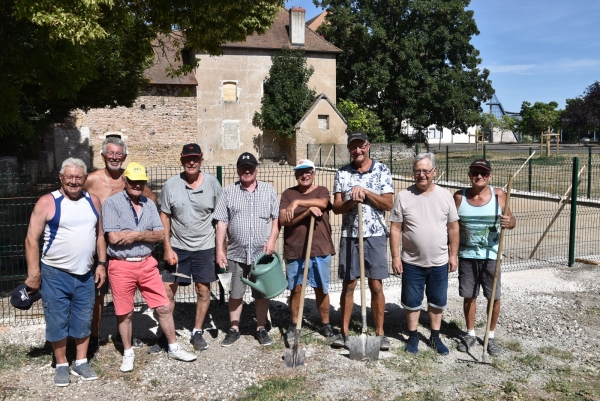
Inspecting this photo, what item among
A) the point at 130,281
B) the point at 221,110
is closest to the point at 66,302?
the point at 130,281

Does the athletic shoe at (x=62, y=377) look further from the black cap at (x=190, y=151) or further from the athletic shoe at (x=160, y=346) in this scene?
the black cap at (x=190, y=151)

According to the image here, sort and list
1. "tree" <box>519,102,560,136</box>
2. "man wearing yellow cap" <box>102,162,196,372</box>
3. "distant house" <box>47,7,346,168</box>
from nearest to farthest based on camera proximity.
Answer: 1. "man wearing yellow cap" <box>102,162,196,372</box>
2. "distant house" <box>47,7,346,168</box>
3. "tree" <box>519,102,560,136</box>

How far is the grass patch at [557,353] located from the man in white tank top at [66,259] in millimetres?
3975

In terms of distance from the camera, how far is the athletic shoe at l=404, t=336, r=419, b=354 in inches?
191

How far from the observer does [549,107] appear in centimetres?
7206

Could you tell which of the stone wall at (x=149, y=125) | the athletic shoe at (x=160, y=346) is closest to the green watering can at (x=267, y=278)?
the athletic shoe at (x=160, y=346)

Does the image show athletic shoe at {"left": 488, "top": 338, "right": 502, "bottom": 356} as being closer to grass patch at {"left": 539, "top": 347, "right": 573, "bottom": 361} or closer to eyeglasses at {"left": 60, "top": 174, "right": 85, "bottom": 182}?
grass patch at {"left": 539, "top": 347, "right": 573, "bottom": 361}

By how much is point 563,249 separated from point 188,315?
662 cm

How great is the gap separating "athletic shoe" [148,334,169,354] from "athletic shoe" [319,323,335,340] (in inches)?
58.7

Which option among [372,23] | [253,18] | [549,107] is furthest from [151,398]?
[549,107]

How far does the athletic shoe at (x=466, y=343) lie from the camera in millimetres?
4898

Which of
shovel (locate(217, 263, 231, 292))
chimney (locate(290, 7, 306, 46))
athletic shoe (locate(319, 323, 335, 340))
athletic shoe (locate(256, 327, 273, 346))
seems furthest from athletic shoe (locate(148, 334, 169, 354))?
chimney (locate(290, 7, 306, 46))

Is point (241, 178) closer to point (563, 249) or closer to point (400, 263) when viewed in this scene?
point (400, 263)

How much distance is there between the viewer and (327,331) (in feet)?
17.0
